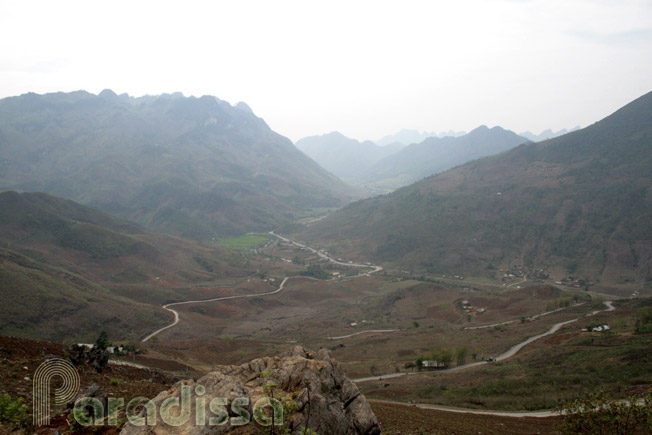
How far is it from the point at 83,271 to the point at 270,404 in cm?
9479

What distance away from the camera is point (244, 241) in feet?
557

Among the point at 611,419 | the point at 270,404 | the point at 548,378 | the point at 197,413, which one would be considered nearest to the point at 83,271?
the point at 548,378

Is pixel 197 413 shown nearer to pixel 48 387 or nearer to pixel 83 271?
pixel 48 387

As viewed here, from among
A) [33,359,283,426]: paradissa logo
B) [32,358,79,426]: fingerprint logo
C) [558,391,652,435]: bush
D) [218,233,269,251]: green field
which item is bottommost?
[218,233,269,251]: green field

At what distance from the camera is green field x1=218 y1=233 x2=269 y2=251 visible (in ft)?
521

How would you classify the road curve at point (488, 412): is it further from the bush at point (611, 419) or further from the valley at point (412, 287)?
the bush at point (611, 419)

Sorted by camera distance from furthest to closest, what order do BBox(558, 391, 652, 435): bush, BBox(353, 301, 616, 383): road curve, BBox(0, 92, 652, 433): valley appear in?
BBox(353, 301, 616, 383): road curve, BBox(0, 92, 652, 433): valley, BBox(558, 391, 652, 435): bush

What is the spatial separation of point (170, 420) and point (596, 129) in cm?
18765

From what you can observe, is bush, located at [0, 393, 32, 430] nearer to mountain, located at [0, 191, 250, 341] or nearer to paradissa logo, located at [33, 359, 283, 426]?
paradissa logo, located at [33, 359, 283, 426]

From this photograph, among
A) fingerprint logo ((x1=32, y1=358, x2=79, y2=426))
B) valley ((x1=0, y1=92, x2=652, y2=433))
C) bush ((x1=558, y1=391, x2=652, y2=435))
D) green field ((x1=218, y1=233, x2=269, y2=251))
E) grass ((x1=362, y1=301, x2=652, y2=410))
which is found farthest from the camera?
green field ((x1=218, y1=233, x2=269, y2=251))

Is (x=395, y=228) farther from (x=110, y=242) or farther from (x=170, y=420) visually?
(x=170, y=420)

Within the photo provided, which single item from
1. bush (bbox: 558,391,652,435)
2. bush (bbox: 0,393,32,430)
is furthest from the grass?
bush (bbox: 0,393,32,430)

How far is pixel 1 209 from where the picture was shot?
3974 inches

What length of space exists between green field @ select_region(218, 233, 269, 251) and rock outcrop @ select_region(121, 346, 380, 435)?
474 ft
